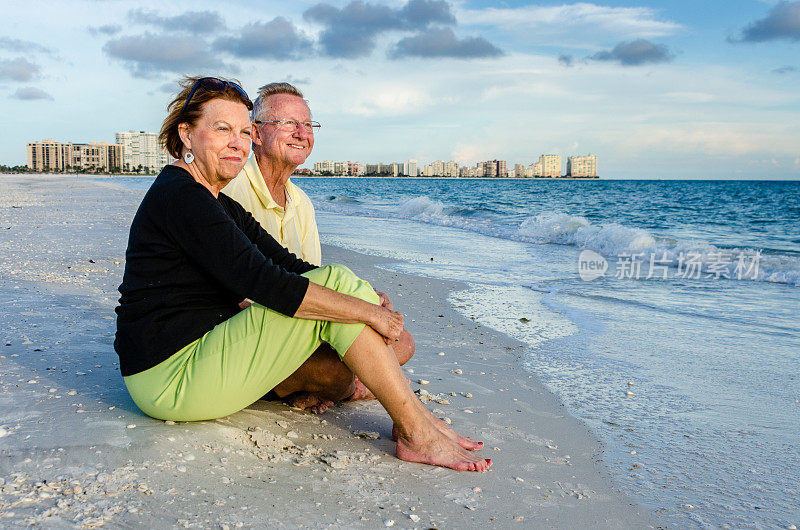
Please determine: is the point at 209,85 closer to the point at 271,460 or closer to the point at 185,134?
the point at 185,134

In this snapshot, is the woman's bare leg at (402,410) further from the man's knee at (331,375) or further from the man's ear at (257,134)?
the man's ear at (257,134)

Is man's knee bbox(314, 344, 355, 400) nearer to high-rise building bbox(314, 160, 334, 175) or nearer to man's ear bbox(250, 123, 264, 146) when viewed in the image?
man's ear bbox(250, 123, 264, 146)

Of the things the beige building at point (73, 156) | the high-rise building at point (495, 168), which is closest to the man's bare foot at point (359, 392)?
the high-rise building at point (495, 168)

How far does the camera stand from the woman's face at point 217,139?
2686 mm

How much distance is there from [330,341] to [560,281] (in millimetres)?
6455

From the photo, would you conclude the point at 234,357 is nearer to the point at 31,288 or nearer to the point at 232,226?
the point at 232,226

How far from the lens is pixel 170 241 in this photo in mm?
2502

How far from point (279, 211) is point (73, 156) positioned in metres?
157

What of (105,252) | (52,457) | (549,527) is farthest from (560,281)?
(52,457)

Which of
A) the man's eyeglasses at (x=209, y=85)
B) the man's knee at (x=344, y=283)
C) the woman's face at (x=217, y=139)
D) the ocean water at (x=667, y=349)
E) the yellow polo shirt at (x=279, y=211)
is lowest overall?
the ocean water at (x=667, y=349)

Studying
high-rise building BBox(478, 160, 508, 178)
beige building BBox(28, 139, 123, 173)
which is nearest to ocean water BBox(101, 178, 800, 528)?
high-rise building BBox(478, 160, 508, 178)

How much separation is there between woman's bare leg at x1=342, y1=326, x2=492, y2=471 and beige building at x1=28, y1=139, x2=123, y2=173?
149 m

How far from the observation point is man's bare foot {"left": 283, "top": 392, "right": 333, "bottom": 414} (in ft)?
10.7

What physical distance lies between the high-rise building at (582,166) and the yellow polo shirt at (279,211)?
110550 millimetres
